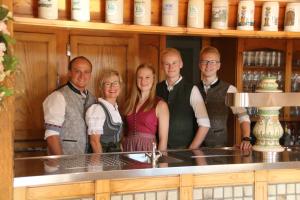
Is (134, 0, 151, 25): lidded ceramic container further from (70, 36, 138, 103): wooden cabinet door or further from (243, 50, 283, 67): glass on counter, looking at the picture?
(243, 50, 283, 67): glass on counter

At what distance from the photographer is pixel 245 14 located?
103 inches

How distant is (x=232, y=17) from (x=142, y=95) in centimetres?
67

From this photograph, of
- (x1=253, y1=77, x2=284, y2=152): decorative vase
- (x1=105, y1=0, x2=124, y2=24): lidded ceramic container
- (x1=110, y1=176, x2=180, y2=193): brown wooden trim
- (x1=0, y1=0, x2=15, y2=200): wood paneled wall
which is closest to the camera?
(x1=0, y1=0, x2=15, y2=200): wood paneled wall

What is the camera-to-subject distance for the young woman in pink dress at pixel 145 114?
2760mm

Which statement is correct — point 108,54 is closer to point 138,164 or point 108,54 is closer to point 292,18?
point 292,18

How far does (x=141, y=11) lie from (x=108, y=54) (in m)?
1.34

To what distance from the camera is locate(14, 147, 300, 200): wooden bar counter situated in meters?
2.02

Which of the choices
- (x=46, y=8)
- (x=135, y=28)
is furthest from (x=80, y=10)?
(x=135, y=28)

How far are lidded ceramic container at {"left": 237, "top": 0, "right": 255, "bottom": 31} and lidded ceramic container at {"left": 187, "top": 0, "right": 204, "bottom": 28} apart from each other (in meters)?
0.24

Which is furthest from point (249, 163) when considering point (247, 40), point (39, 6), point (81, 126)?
point (247, 40)

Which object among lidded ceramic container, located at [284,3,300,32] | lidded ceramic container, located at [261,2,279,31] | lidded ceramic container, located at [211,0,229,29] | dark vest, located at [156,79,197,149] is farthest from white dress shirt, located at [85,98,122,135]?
lidded ceramic container, located at [284,3,300,32]

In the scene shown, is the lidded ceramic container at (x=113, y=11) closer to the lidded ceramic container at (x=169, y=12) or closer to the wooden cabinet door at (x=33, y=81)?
the lidded ceramic container at (x=169, y=12)

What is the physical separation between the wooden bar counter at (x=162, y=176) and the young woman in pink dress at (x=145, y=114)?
235mm

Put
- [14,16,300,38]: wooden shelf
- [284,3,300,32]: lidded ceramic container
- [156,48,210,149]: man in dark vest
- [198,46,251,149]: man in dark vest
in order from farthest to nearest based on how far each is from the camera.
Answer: [198,46,251,149]: man in dark vest
[156,48,210,149]: man in dark vest
[284,3,300,32]: lidded ceramic container
[14,16,300,38]: wooden shelf
